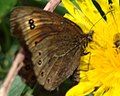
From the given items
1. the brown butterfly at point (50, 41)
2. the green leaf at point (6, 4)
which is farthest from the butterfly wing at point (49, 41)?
the green leaf at point (6, 4)

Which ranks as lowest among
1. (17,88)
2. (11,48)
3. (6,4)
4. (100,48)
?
(11,48)

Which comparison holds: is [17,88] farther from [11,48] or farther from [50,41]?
[11,48]

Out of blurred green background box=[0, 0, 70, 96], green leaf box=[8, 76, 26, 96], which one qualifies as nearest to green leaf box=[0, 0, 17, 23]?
blurred green background box=[0, 0, 70, 96]

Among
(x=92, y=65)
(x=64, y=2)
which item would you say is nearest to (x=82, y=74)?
(x=92, y=65)

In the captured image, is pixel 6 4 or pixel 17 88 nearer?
pixel 17 88

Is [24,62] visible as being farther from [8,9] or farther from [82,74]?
[8,9]

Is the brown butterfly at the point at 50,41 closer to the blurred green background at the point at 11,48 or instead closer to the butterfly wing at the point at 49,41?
the butterfly wing at the point at 49,41

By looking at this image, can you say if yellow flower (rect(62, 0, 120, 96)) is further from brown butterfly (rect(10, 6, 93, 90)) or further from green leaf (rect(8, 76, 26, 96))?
green leaf (rect(8, 76, 26, 96))

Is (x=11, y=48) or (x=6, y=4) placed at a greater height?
(x=6, y=4)

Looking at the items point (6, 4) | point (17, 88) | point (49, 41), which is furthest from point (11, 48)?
point (49, 41)
